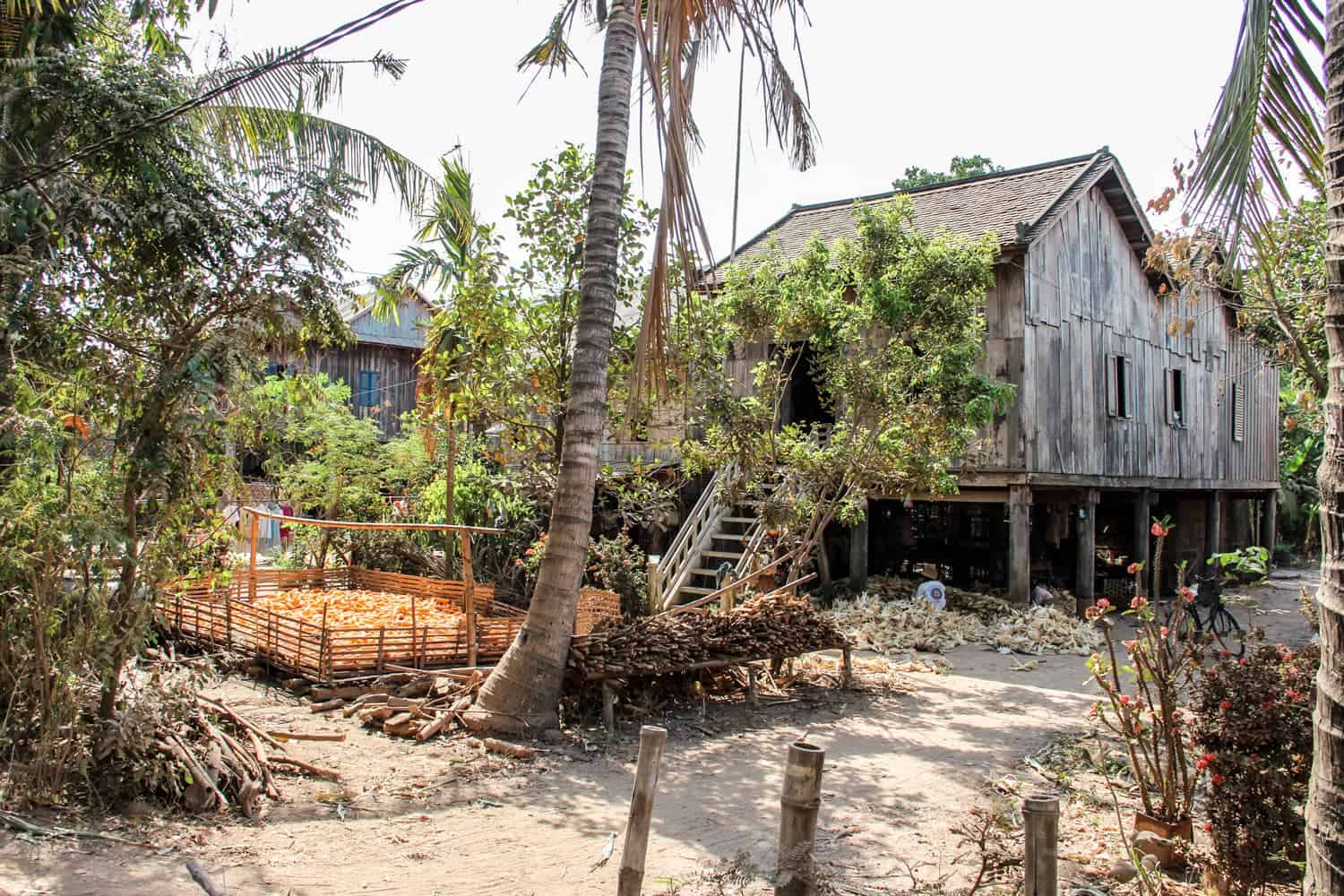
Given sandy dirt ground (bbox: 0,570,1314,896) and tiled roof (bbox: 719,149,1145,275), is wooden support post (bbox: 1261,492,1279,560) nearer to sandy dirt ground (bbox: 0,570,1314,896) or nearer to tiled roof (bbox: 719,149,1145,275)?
tiled roof (bbox: 719,149,1145,275)

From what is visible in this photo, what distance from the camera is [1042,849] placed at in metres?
3.34

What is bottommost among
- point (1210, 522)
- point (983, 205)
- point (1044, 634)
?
point (1044, 634)

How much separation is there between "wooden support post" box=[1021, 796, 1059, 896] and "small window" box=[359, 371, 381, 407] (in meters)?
23.7

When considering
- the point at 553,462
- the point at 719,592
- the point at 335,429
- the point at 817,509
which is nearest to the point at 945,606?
the point at 817,509

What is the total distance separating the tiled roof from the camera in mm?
15887

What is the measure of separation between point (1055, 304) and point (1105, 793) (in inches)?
426

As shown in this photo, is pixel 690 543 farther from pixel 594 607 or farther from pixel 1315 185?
pixel 1315 185

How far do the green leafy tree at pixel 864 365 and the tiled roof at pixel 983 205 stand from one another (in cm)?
357

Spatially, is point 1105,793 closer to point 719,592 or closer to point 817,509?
point 719,592

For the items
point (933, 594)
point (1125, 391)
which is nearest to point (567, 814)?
point (933, 594)

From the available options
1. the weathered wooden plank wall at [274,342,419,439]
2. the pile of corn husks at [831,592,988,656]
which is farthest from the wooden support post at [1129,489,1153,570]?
the weathered wooden plank wall at [274,342,419,439]

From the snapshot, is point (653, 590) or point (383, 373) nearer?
point (653, 590)

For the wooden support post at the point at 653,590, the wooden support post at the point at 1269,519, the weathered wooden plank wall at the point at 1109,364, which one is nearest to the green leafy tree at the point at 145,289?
the wooden support post at the point at 653,590

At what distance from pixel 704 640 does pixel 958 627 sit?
6.72 meters
